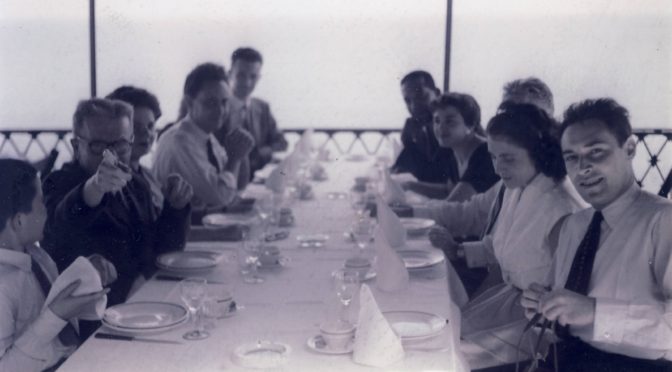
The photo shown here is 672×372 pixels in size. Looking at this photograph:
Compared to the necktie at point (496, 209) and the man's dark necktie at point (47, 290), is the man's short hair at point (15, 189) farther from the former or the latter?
the necktie at point (496, 209)

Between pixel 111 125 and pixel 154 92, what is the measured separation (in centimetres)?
66

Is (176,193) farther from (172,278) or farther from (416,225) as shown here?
(416,225)

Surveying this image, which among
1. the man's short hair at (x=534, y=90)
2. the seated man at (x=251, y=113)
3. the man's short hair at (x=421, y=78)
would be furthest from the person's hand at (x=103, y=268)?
Result: the man's short hair at (x=421, y=78)

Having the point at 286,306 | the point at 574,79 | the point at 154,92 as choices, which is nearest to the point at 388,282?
the point at 286,306

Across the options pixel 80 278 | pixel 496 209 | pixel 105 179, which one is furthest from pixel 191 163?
pixel 80 278

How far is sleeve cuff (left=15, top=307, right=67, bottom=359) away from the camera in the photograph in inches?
70.4

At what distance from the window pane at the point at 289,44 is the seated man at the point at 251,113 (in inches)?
5.0

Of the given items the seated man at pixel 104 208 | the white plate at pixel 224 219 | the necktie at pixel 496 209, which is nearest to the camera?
the seated man at pixel 104 208

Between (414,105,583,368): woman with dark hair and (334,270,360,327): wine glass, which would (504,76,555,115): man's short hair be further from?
(334,270,360,327): wine glass

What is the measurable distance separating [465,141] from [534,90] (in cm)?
45

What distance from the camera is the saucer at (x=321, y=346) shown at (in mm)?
1674

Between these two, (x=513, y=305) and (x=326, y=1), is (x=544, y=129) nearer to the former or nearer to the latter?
(x=513, y=305)

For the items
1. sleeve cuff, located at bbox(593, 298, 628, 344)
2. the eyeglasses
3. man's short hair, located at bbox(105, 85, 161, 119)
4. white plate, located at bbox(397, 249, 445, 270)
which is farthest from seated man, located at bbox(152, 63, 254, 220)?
sleeve cuff, located at bbox(593, 298, 628, 344)

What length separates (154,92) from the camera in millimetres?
3225
